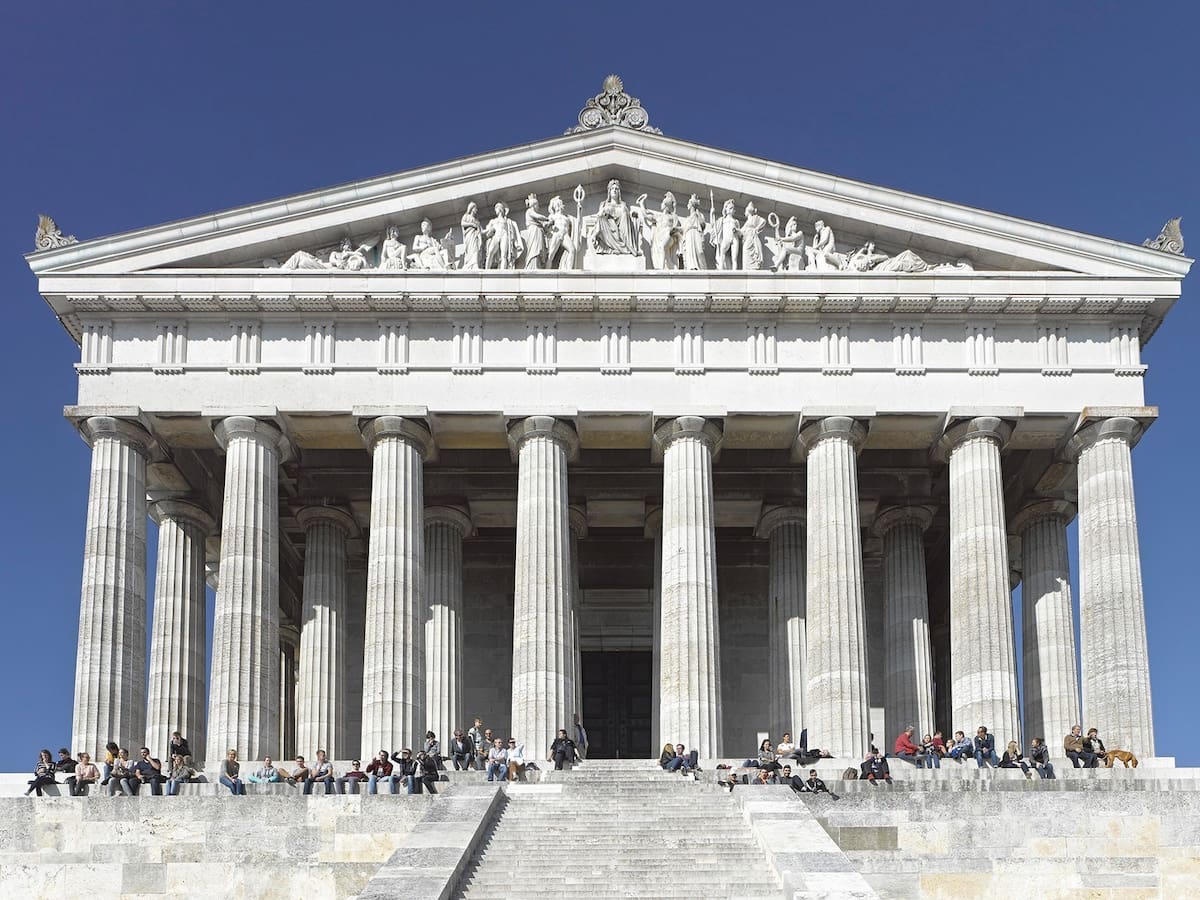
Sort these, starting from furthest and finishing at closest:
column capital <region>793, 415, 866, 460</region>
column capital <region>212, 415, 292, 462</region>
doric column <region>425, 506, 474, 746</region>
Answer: doric column <region>425, 506, 474, 746</region> < column capital <region>793, 415, 866, 460</region> < column capital <region>212, 415, 292, 462</region>

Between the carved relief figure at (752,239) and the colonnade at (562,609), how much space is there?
15.9 feet

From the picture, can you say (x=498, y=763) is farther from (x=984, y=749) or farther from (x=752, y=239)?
(x=752, y=239)

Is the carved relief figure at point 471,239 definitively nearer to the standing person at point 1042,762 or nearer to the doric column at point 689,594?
the doric column at point 689,594

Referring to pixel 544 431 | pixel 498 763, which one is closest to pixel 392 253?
pixel 544 431

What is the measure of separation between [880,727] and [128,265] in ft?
89.1

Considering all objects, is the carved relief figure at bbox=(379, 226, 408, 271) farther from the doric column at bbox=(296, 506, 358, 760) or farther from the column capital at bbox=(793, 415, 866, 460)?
the column capital at bbox=(793, 415, 866, 460)

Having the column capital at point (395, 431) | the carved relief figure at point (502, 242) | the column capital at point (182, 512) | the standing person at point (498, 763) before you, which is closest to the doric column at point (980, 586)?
the carved relief figure at point (502, 242)

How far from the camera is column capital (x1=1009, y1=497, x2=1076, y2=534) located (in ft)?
220

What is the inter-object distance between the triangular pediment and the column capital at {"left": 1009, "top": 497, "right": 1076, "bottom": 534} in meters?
7.96

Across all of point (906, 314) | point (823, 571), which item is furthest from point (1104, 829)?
point (906, 314)

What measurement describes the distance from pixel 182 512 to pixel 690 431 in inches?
634

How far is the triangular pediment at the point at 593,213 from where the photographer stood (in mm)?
62500

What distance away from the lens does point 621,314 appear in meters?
62.8

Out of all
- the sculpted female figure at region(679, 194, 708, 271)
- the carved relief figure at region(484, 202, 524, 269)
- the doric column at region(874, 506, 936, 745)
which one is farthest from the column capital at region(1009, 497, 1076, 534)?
the carved relief figure at region(484, 202, 524, 269)
